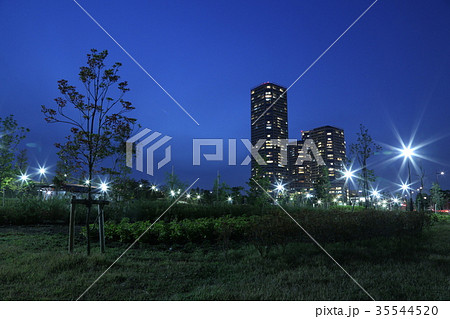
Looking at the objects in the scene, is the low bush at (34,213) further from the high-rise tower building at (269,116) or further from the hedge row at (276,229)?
the high-rise tower building at (269,116)

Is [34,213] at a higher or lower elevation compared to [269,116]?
lower

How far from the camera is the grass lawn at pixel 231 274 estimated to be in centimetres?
395

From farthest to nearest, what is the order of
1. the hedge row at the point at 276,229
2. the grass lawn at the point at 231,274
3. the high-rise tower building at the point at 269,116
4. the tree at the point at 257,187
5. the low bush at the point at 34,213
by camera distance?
the high-rise tower building at the point at 269,116 → the tree at the point at 257,187 → the low bush at the point at 34,213 → the hedge row at the point at 276,229 → the grass lawn at the point at 231,274

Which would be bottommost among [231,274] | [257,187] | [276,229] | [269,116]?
[231,274]

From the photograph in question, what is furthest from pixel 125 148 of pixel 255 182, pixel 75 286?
pixel 255 182

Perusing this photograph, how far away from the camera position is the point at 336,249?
22.1 ft

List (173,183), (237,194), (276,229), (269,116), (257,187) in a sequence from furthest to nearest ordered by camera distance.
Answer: (269,116) < (173,183) < (237,194) < (257,187) < (276,229)

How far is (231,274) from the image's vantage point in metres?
5.05

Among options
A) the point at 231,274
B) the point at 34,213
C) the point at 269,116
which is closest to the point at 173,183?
the point at 34,213

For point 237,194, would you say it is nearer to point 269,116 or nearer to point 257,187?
point 257,187

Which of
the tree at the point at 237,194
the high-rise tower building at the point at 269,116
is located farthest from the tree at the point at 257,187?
the high-rise tower building at the point at 269,116

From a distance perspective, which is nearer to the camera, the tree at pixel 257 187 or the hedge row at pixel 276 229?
the hedge row at pixel 276 229

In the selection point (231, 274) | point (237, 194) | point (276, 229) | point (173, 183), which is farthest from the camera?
point (173, 183)

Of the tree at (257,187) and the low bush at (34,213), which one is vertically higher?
the tree at (257,187)
